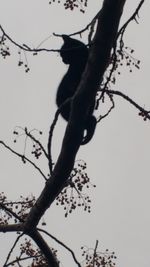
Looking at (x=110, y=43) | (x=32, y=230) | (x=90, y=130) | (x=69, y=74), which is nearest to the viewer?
(x=110, y=43)

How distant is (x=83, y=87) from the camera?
3.17m

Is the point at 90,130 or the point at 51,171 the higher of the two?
the point at 90,130

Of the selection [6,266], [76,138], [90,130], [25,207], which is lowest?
[6,266]

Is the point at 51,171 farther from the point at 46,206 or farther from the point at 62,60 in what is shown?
the point at 62,60

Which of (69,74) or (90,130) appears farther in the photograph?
(69,74)

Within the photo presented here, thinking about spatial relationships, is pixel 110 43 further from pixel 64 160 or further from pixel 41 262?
pixel 41 262

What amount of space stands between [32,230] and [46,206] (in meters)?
0.38

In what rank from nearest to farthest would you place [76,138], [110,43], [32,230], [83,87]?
1. [110,43]
2. [83,87]
3. [76,138]
4. [32,230]

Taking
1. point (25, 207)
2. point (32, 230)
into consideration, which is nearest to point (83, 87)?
point (32, 230)

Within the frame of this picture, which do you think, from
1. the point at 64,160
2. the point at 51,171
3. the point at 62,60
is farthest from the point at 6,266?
the point at 62,60

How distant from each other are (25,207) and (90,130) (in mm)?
1242

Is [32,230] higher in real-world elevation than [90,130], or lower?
lower

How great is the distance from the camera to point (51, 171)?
3.91 m

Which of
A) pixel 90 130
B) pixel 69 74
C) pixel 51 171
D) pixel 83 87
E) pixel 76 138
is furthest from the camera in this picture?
pixel 69 74
